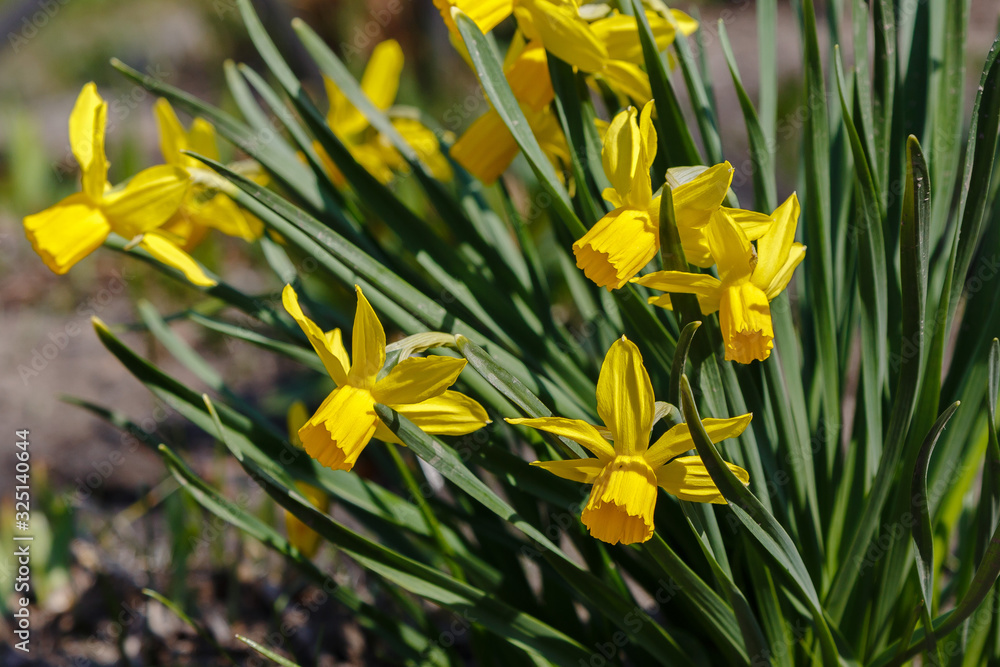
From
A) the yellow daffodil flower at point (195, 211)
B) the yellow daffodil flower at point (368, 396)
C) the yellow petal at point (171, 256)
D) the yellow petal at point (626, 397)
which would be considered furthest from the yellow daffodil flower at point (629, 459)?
the yellow daffodil flower at point (195, 211)

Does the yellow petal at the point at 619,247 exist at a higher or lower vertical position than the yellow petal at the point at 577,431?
higher

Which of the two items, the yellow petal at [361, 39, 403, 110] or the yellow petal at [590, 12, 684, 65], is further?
the yellow petal at [361, 39, 403, 110]

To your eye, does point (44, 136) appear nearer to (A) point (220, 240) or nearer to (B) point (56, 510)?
(A) point (220, 240)

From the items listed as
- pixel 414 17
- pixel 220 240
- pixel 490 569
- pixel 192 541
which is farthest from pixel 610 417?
pixel 414 17

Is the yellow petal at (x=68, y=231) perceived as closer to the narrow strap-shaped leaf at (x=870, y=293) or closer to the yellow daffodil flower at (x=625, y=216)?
the yellow daffodil flower at (x=625, y=216)

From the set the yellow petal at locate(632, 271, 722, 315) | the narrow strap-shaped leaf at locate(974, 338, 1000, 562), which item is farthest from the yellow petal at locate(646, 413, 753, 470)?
the narrow strap-shaped leaf at locate(974, 338, 1000, 562)

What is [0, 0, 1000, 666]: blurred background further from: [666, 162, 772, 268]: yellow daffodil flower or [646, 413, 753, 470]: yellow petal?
[666, 162, 772, 268]: yellow daffodil flower

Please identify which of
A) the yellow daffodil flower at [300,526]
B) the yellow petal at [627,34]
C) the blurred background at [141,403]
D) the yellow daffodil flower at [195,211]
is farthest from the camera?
the blurred background at [141,403]
